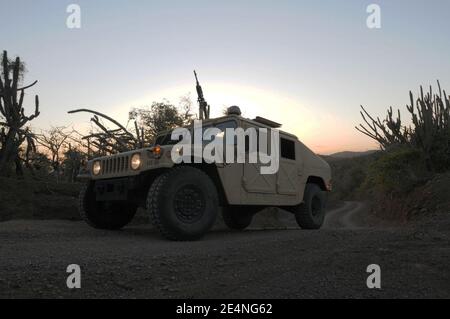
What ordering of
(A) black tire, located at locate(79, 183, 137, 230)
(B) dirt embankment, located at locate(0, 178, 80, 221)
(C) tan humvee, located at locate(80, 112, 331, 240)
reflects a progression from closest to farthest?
(C) tan humvee, located at locate(80, 112, 331, 240) → (A) black tire, located at locate(79, 183, 137, 230) → (B) dirt embankment, located at locate(0, 178, 80, 221)

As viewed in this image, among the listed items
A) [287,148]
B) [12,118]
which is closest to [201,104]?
[12,118]

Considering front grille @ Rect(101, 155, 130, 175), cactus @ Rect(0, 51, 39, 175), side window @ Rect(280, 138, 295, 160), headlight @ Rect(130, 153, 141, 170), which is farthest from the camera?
cactus @ Rect(0, 51, 39, 175)

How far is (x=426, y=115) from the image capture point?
41.3ft

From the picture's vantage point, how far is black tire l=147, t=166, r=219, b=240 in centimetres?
488

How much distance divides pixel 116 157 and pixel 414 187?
9.47 m

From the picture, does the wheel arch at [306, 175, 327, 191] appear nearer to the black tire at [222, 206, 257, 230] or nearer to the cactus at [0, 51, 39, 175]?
the black tire at [222, 206, 257, 230]

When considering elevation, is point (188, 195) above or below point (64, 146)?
below

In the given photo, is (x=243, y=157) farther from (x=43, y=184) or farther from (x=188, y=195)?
(x=43, y=184)

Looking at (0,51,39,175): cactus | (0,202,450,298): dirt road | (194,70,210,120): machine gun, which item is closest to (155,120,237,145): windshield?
(0,202,450,298): dirt road

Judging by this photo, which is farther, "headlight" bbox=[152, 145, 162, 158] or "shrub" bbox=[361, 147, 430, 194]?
"shrub" bbox=[361, 147, 430, 194]

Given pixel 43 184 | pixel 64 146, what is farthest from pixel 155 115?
pixel 43 184

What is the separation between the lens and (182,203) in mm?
5137

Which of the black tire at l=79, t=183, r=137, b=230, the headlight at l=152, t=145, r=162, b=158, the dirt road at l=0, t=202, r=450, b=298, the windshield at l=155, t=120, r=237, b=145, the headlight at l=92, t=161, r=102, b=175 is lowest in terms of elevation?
the dirt road at l=0, t=202, r=450, b=298
